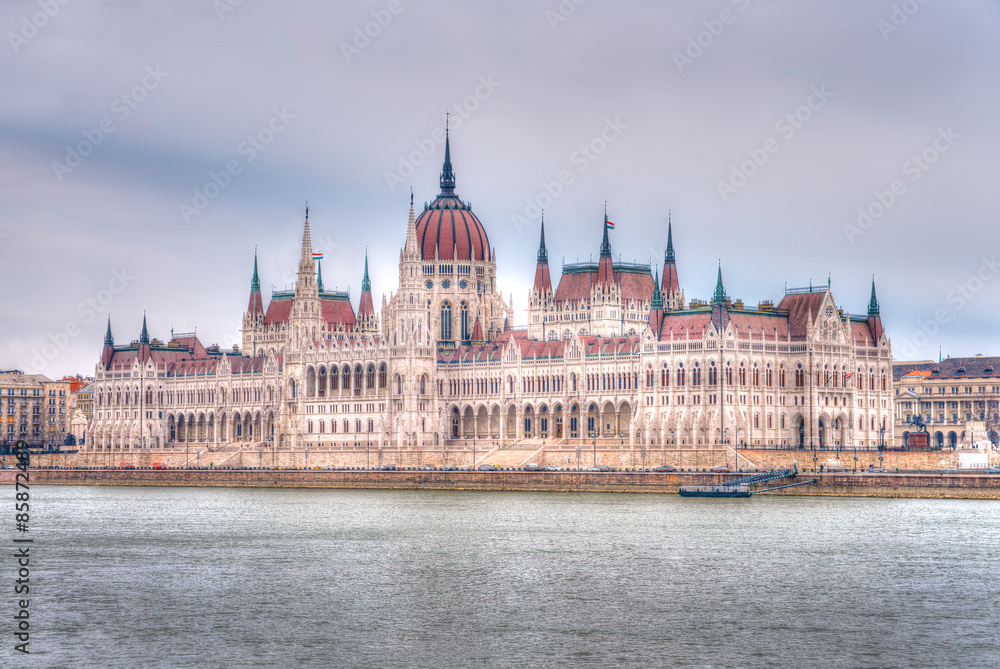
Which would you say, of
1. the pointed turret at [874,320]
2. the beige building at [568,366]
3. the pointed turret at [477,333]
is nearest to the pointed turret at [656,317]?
the beige building at [568,366]

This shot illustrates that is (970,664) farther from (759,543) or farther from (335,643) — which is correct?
(759,543)

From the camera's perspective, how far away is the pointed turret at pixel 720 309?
153 meters

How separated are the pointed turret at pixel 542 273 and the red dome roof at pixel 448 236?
30.7 ft

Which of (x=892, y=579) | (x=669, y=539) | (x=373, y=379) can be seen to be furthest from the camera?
(x=373, y=379)

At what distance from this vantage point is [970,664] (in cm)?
5903

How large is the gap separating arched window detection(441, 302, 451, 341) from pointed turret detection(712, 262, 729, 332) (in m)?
48.7

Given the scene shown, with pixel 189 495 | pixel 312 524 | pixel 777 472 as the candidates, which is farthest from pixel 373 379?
pixel 312 524

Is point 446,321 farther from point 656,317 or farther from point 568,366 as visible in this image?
point 656,317

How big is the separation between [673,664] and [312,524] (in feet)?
178

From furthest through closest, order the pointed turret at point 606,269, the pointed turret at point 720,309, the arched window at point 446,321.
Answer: the arched window at point 446,321, the pointed turret at point 606,269, the pointed turret at point 720,309

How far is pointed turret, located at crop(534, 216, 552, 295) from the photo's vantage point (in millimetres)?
190613

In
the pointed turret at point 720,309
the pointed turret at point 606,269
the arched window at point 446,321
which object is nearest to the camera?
the pointed turret at point 720,309

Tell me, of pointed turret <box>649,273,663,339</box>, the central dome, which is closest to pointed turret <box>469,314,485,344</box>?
the central dome

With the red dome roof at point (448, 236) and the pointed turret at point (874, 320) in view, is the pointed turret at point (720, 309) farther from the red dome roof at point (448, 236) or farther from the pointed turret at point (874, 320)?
the red dome roof at point (448, 236)
